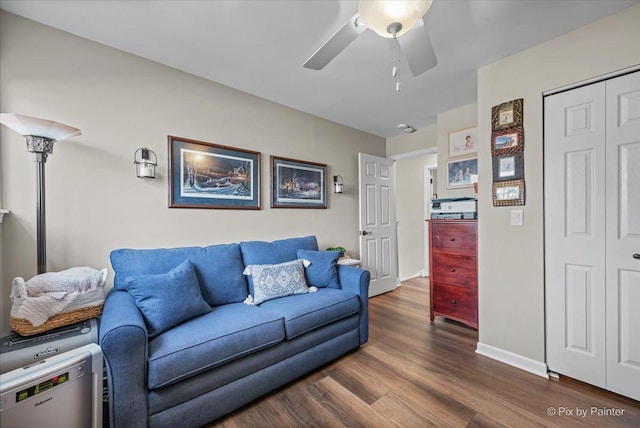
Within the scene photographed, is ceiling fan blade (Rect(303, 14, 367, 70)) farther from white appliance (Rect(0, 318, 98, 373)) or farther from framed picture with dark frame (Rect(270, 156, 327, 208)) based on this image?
white appliance (Rect(0, 318, 98, 373))

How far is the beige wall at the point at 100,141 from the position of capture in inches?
65.1

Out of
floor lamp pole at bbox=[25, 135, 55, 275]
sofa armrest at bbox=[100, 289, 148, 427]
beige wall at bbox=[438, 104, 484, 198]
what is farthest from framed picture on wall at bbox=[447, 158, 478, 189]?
floor lamp pole at bbox=[25, 135, 55, 275]

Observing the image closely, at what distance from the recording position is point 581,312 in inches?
70.6

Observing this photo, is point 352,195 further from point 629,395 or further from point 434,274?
point 629,395

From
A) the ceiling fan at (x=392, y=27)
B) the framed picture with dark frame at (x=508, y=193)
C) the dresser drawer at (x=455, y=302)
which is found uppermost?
the ceiling fan at (x=392, y=27)

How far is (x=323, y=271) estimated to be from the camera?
240cm

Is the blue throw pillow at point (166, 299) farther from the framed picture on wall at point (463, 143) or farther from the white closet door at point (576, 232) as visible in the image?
the framed picture on wall at point (463, 143)

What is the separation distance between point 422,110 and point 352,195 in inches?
56.2

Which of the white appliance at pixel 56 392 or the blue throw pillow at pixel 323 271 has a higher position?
the blue throw pillow at pixel 323 271

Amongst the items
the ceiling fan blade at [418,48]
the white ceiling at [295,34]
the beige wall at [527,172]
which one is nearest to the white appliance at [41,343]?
the white ceiling at [295,34]

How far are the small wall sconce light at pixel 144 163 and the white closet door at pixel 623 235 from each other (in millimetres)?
3296

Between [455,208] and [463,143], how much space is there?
92 cm

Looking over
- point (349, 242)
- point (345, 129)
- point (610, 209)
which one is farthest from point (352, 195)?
point (610, 209)

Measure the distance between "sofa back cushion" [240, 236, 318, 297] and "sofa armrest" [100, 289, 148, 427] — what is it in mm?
971
